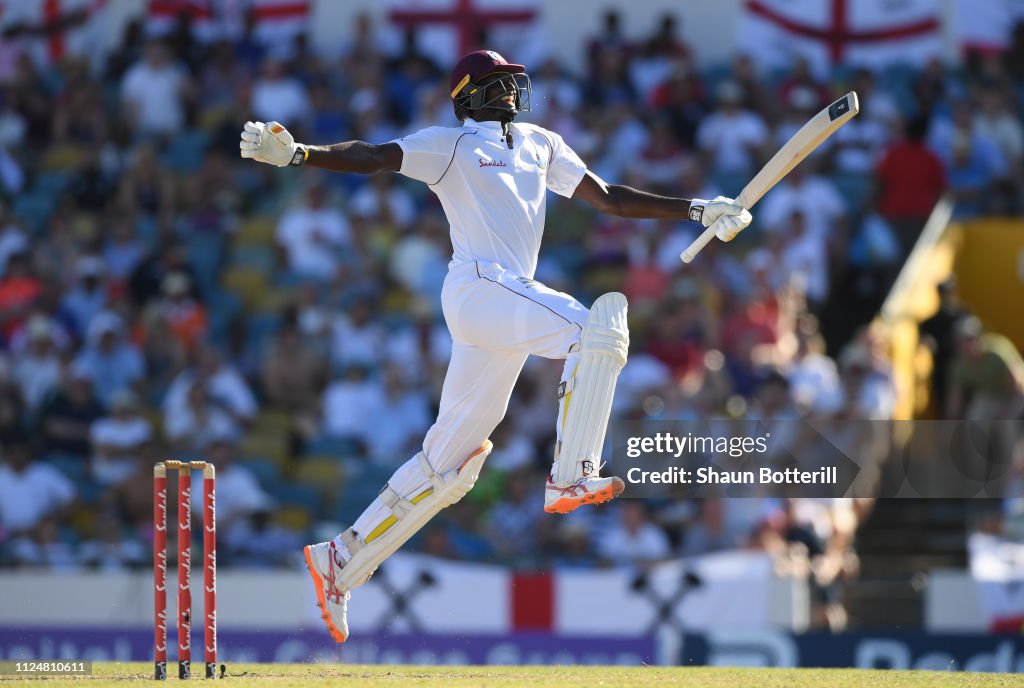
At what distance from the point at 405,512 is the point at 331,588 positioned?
0.46 meters

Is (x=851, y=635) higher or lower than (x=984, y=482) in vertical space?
lower

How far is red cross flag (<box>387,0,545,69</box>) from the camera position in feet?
48.1

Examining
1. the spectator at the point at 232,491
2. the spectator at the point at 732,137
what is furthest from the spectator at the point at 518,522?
the spectator at the point at 732,137

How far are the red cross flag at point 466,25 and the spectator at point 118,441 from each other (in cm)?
445

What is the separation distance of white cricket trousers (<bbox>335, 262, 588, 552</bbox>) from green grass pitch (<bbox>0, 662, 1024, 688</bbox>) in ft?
1.98

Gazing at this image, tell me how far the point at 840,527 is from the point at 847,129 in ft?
13.0

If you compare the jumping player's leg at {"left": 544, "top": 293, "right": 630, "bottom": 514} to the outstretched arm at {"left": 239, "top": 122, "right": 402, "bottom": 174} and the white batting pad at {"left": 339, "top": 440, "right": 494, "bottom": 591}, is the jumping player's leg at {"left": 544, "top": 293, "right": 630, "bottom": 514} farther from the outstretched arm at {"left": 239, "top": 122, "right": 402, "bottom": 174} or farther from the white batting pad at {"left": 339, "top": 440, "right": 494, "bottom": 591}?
the outstretched arm at {"left": 239, "top": 122, "right": 402, "bottom": 174}

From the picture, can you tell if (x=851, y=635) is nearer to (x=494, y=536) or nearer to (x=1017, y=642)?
(x=1017, y=642)

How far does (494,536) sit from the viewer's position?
10.8 m

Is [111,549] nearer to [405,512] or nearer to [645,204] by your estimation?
[405,512]

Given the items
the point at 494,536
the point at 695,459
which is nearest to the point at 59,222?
the point at 494,536

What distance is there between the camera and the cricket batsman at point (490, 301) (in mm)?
6297

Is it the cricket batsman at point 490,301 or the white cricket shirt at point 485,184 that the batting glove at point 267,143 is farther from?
the white cricket shirt at point 485,184

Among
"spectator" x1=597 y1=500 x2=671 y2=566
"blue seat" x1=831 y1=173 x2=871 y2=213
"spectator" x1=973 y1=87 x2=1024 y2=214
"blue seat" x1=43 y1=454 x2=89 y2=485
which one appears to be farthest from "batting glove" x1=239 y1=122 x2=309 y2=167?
"spectator" x1=973 y1=87 x2=1024 y2=214
